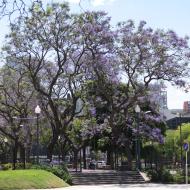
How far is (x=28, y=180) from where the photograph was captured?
31562 millimetres

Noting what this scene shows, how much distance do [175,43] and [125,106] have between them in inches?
286

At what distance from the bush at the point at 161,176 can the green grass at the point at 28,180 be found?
9.34m

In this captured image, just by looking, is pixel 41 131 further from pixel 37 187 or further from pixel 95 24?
pixel 37 187

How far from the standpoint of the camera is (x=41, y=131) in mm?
63312

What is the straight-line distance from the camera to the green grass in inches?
1186

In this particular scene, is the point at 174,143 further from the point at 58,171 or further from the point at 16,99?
the point at 58,171

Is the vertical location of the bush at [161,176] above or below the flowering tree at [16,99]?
below

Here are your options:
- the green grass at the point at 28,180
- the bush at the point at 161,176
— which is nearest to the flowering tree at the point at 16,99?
the bush at the point at 161,176

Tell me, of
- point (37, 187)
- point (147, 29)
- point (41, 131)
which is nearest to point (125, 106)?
point (147, 29)

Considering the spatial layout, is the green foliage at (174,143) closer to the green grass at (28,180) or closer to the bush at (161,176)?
the bush at (161,176)

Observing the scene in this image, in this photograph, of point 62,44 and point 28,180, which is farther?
point 62,44

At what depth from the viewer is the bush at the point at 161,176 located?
40656 millimetres

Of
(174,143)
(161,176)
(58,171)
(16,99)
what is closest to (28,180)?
(58,171)

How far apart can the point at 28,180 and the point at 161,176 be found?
13.2 meters
